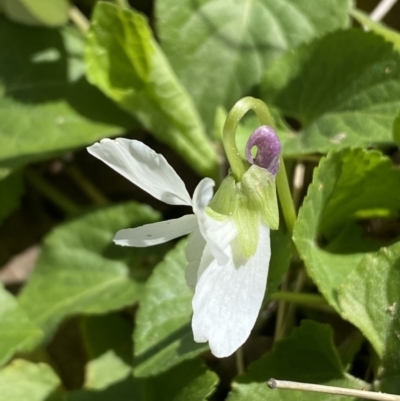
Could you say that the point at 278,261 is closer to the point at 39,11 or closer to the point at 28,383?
the point at 28,383

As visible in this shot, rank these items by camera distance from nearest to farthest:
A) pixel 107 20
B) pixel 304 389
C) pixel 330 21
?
pixel 304 389 → pixel 107 20 → pixel 330 21

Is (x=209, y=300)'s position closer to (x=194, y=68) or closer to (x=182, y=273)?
(x=182, y=273)

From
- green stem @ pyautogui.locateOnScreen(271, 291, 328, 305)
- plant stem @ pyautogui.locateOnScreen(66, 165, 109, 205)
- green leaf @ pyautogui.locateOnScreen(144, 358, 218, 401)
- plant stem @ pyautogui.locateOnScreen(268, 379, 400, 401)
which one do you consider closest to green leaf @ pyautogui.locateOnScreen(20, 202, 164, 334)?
plant stem @ pyautogui.locateOnScreen(66, 165, 109, 205)

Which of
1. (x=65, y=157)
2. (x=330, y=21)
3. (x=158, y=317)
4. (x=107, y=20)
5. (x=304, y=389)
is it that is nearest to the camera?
(x=304, y=389)

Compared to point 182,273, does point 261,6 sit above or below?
above

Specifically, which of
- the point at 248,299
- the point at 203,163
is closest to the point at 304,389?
the point at 248,299

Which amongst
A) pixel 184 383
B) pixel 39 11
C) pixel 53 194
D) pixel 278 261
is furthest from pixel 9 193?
pixel 278 261

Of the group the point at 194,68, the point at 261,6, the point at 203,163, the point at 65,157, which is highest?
the point at 261,6
